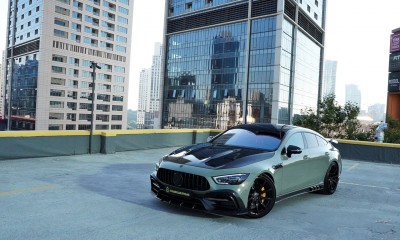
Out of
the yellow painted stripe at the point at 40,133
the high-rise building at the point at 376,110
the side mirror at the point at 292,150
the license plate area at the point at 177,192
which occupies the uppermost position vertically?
the high-rise building at the point at 376,110

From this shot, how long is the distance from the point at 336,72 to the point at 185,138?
15687 cm

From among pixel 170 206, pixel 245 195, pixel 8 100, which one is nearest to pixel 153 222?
pixel 170 206

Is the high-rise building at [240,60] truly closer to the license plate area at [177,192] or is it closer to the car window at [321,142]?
the car window at [321,142]

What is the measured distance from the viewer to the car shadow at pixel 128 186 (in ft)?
17.9

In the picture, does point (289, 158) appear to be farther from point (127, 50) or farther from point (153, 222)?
point (127, 50)

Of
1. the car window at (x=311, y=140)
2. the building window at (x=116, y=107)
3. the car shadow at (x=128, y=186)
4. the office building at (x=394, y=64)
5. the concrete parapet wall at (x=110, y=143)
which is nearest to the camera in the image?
the car shadow at (x=128, y=186)

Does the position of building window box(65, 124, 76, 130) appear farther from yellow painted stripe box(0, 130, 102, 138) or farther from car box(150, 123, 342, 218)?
car box(150, 123, 342, 218)

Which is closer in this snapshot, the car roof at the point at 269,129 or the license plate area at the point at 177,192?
the license plate area at the point at 177,192

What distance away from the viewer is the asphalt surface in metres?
4.31

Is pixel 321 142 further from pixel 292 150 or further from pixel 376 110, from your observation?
pixel 376 110

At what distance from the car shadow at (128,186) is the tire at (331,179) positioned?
121 inches

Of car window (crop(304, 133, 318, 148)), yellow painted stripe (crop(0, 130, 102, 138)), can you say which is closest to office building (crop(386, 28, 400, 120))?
yellow painted stripe (crop(0, 130, 102, 138))

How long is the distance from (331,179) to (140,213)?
14.0 feet

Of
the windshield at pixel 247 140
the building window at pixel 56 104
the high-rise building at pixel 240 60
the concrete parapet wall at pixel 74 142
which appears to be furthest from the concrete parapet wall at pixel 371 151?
the building window at pixel 56 104
